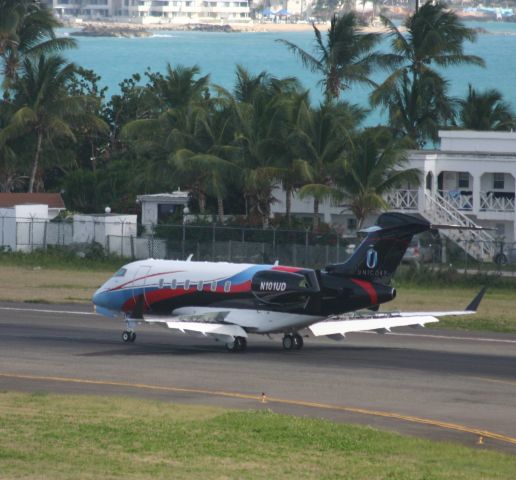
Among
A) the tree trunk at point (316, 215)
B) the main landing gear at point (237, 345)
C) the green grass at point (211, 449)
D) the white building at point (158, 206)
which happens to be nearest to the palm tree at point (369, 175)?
the tree trunk at point (316, 215)

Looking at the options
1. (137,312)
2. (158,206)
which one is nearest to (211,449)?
(137,312)

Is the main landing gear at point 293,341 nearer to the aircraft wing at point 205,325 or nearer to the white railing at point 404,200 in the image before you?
the aircraft wing at point 205,325

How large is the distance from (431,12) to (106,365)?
183ft

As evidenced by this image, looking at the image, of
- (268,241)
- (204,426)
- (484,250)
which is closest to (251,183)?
(268,241)

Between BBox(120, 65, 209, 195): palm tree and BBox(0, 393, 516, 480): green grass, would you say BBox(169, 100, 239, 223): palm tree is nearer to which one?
BBox(120, 65, 209, 195): palm tree

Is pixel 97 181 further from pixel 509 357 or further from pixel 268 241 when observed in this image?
pixel 509 357

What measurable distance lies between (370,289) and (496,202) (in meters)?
39.7

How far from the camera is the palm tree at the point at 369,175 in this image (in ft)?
236

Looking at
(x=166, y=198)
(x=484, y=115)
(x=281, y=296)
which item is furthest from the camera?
(x=484, y=115)

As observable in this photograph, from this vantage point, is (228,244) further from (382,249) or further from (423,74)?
(382,249)

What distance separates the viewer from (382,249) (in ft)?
140

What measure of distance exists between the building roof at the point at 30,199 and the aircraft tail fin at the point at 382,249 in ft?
144

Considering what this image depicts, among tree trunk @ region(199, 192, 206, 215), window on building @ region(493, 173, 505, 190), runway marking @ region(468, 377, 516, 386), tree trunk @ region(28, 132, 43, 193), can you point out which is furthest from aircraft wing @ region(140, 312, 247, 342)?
tree trunk @ region(28, 132, 43, 193)

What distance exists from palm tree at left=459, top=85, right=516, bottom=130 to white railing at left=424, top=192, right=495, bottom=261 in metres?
14.1
